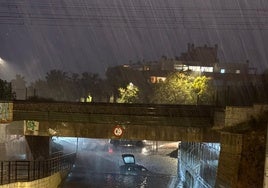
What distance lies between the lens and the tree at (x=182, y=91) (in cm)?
5259

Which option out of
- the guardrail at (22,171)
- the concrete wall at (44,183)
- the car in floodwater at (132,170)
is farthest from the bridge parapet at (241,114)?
the car in floodwater at (132,170)

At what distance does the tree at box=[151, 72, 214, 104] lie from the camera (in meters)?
52.6

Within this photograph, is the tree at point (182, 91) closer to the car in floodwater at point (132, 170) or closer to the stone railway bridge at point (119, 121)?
the car in floodwater at point (132, 170)

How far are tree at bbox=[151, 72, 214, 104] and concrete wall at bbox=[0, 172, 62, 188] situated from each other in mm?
32218

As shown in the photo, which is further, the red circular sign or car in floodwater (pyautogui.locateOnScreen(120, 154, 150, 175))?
car in floodwater (pyautogui.locateOnScreen(120, 154, 150, 175))

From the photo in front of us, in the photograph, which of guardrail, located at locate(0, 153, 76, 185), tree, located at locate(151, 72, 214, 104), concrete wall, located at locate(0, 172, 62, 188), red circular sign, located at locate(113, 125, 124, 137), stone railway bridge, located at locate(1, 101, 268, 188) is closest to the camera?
concrete wall, located at locate(0, 172, 62, 188)

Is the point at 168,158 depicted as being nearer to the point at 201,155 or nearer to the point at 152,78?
the point at 201,155

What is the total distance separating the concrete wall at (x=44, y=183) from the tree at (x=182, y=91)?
32218mm

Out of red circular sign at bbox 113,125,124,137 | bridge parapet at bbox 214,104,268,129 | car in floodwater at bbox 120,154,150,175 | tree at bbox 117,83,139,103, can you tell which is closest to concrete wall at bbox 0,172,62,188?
red circular sign at bbox 113,125,124,137

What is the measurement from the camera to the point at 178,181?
3067cm

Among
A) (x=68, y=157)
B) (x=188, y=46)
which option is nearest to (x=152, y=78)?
(x=188, y=46)

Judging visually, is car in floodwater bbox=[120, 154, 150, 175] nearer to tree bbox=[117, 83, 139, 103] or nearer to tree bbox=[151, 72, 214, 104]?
tree bbox=[151, 72, 214, 104]

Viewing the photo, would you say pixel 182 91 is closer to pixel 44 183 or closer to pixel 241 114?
pixel 241 114

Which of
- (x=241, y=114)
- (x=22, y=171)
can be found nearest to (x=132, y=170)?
(x=22, y=171)
